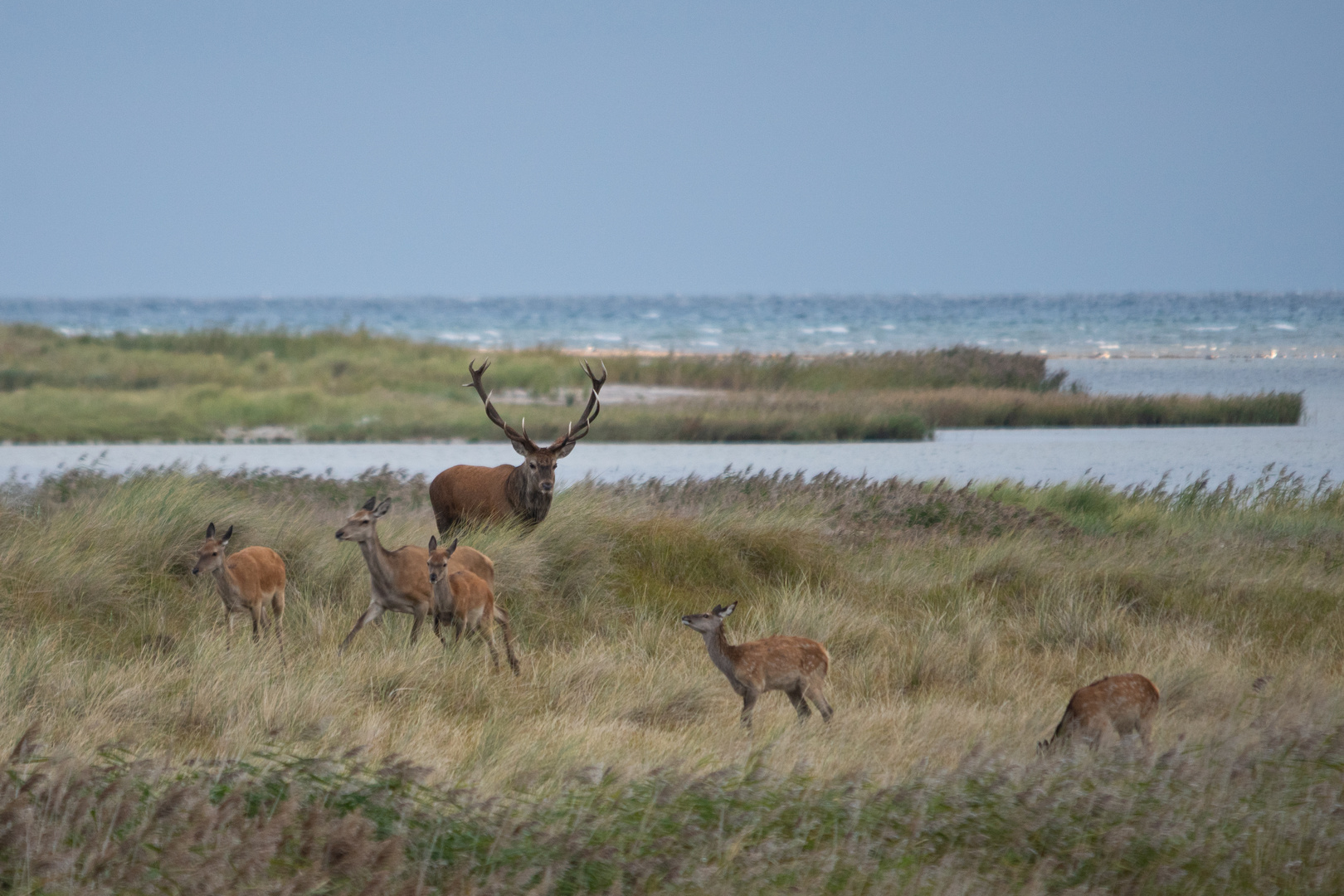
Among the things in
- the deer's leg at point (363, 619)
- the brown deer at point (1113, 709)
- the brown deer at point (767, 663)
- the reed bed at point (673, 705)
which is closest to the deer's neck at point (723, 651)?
the brown deer at point (767, 663)

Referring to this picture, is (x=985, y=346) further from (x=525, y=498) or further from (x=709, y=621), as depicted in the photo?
(x=709, y=621)

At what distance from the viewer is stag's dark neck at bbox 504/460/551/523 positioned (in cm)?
1058

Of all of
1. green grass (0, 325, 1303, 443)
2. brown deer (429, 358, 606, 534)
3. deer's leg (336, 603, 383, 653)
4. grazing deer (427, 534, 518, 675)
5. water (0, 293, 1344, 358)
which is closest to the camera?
grazing deer (427, 534, 518, 675)

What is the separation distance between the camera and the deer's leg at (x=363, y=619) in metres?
8.05

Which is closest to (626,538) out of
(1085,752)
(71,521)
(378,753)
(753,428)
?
(71,521)

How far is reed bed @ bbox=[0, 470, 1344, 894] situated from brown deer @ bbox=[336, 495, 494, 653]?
0.78 ft

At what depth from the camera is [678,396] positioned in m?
34.4

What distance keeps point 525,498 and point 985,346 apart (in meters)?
51.4

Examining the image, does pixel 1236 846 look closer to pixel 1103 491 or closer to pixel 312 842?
pixel 312 842

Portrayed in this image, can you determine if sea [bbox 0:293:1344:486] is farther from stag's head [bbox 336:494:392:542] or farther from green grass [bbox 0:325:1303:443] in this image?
stag's head [bbox 336:494:392:542]

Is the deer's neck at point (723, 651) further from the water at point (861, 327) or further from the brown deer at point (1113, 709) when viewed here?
the water at point (861, 327)

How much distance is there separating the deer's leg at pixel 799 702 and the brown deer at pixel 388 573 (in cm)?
228

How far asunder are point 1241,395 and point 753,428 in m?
12.1

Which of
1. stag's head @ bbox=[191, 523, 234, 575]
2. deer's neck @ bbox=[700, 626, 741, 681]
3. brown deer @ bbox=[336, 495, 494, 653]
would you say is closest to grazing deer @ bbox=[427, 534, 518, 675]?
brown deer @ bbox=[336, 495, 494, 653]
